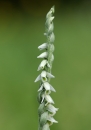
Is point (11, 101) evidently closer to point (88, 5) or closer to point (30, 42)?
point (30, 42)

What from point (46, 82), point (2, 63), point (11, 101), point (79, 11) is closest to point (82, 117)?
point (11, 101)

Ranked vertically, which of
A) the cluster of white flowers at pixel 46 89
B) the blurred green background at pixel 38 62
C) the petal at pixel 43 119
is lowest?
the petal at pixel 43 119

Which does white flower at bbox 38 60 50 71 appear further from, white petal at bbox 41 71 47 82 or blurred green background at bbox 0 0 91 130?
blurred green background at bbox 0 0 91 130

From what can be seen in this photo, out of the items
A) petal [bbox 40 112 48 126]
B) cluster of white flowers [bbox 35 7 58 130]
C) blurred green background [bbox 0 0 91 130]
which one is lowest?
petal [bbox 40 112 48 126]

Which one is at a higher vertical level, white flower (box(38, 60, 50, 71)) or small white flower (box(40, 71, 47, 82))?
white flower (box(38, 60, 50, 71))

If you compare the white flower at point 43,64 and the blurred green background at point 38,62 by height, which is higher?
the blurred green background at point 38,62

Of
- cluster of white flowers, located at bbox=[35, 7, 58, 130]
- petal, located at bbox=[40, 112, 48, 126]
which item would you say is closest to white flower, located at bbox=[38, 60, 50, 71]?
cluster of white flowers, located at bbox=[35, 7, 58, 130]

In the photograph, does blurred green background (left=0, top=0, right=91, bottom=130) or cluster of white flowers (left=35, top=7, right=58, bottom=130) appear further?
blurred green background (left=0, top=0, right=91, bottom=130)

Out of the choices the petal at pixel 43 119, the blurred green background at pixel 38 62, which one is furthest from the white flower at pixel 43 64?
the blurred green background at pixel 38 62

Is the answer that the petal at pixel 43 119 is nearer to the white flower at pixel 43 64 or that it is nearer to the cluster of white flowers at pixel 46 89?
the cluster of white flowers at pixel 46 89
